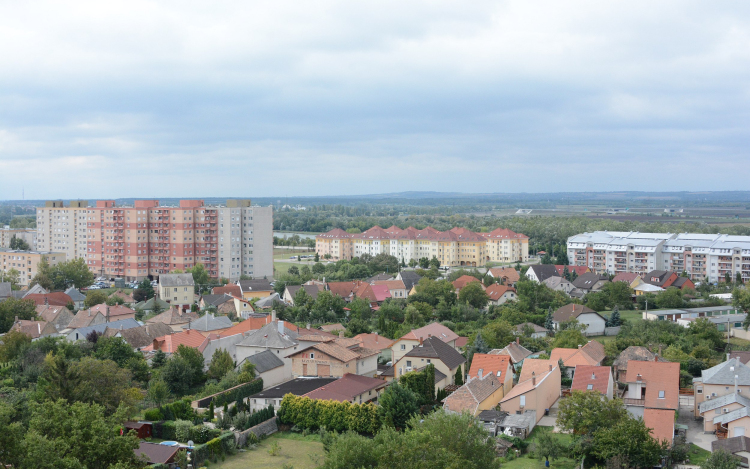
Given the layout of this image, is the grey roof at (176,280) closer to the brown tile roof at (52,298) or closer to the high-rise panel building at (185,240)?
the brown tile roof at (52,298)

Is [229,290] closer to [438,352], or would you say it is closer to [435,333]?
[435,333]

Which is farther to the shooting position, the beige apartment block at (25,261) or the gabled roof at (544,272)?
the beige apartment block at (25,261)

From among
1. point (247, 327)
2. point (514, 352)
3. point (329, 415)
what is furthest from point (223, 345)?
point (514, 352)

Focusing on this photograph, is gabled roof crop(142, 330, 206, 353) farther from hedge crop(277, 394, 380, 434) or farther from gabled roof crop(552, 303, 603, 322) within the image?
gabled roof crop(552, 303, 603, 322)

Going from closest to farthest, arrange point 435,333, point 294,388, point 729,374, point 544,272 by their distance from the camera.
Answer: point 729,374
point 294,388
point 435,333
point 544,272

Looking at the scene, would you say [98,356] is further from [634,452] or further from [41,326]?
[634,452]

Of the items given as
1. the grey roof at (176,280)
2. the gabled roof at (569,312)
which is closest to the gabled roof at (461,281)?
the gabled roof at (569,312)

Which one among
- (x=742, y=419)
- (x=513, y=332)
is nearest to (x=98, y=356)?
(x=513, y=332)
